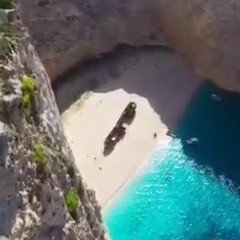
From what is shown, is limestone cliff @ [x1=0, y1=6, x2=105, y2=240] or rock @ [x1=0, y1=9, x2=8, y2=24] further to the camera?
rock @ [x1=0, y1=9, x2=8, y2=24]

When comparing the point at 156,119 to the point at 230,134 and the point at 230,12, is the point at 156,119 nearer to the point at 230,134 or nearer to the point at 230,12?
the point at 230,134

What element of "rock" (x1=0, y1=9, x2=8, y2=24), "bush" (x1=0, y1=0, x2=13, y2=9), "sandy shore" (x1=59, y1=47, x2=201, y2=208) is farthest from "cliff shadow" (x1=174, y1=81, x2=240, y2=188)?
"rock" (x1=0, y1=9, x2=8, y2=24)

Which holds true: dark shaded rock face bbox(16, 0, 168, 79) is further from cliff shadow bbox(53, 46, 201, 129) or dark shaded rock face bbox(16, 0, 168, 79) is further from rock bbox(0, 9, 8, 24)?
rock bbox(0, 9, 8, 24)

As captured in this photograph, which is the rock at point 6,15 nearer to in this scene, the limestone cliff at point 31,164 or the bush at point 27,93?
the limestone cliff at point 31,164

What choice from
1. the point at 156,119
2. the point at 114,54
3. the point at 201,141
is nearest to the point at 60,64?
the point at 114,54

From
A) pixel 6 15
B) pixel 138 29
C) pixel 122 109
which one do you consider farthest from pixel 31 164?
pixel 138 29

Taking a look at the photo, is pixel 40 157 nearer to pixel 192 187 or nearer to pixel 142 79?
pixel 192 187
